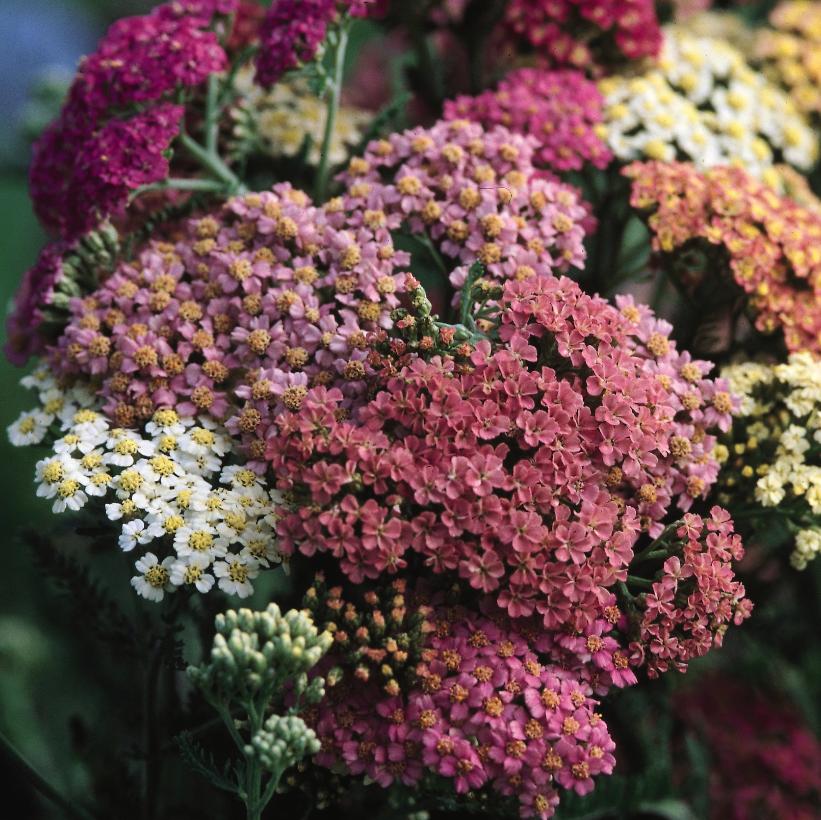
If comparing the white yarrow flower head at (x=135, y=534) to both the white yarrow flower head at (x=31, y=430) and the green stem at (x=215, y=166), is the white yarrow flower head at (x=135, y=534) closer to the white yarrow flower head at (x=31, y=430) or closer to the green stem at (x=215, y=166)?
the white yarrow flower head at (x=31, y=430)

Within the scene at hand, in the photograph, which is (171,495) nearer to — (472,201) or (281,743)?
(281,743)

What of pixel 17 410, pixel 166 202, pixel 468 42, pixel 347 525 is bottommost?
pixel 17 410

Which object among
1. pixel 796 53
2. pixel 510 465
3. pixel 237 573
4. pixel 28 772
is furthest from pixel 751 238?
pixel 28 772

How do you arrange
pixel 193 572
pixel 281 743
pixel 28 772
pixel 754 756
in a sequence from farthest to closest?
1. pixel 754 756
2. pixel 28 772
3. pixel 193 572
4. pixel 281 743

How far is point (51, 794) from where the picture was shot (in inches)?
41.7

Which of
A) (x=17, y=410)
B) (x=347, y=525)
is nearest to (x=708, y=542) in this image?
(x=347, y=525)

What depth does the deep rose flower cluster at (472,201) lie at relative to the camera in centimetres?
108

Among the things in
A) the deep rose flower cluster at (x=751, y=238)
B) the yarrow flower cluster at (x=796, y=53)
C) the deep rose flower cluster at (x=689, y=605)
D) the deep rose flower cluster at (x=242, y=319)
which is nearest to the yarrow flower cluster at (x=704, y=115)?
the yarrow flower cluster at (x=796, y=53)

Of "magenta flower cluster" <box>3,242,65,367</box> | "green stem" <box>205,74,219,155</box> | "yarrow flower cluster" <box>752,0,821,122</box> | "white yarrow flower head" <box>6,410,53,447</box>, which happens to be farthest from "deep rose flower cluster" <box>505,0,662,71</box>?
"white yarrow flower head" <box>6,410,53,447</box>

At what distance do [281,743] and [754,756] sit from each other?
0.98 meters

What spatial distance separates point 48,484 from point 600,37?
99cm

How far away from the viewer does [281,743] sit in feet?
2.60

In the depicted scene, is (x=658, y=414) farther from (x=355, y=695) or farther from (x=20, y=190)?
(x=20, y=190)

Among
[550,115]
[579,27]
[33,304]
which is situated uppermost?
[579,27]
